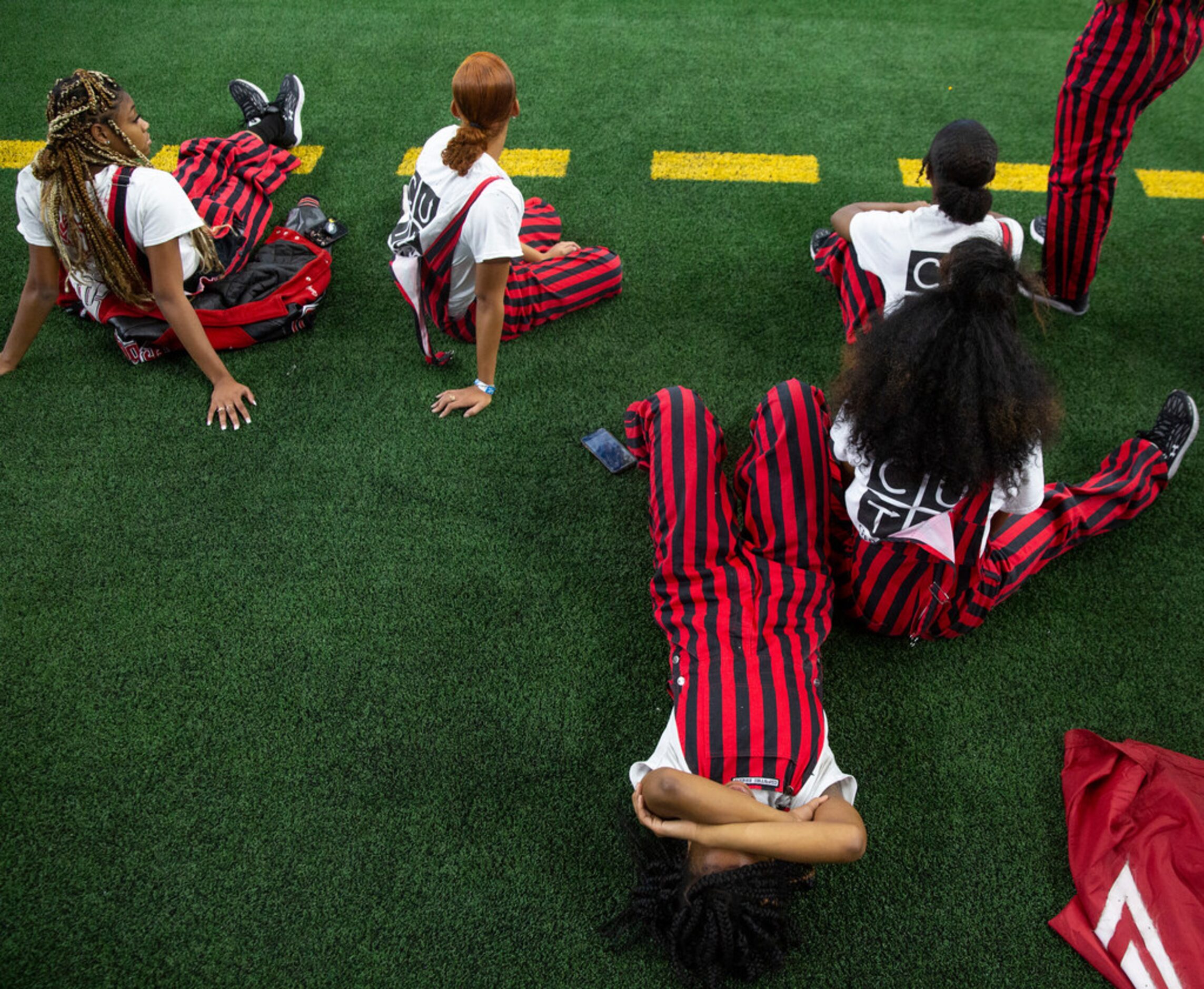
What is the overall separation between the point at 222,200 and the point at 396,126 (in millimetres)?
1157

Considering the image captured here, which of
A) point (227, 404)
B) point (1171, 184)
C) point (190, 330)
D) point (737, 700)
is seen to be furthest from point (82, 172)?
point (1171, 184)

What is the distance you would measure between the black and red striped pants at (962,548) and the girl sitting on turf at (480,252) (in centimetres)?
110

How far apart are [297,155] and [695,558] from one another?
3253mm

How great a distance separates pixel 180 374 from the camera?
334 centimetres

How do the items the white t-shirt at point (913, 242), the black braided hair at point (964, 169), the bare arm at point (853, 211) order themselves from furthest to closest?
the bare arm at point (853, 211)
the white t-shirt at point (913, 242)
the black braided hair at point (964, 169)

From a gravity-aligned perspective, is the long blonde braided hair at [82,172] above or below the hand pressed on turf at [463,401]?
above

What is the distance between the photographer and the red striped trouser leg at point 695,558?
2.15 meters

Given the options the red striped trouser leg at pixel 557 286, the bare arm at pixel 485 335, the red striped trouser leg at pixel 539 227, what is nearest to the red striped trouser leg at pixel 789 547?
the bare arm at pixel 485 335

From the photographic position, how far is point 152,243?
287 centimetres

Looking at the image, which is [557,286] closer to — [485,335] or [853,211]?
[485,335]

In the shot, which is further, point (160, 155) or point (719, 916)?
point (160, 155)

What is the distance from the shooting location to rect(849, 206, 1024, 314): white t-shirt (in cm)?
274

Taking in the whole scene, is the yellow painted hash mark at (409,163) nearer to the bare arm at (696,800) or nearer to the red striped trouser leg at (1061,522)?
the red striped trouser leg at (1061,522)

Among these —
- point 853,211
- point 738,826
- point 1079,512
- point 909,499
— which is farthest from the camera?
point 853,211
